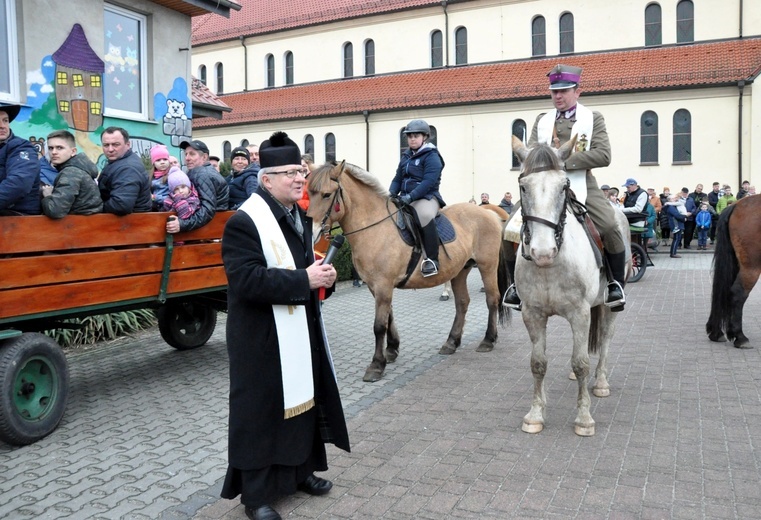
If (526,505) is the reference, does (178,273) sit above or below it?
above

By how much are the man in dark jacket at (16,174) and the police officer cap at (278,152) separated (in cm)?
259

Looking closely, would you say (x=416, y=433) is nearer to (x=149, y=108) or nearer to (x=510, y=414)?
(x=510, y=414)

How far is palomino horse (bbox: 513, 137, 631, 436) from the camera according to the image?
4.82 m

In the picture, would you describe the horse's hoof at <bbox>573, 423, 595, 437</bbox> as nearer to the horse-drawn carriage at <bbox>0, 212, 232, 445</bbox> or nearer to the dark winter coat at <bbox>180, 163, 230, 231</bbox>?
the horse-drawn carriage at <bbox>0, 212, 232, 445</bbox>

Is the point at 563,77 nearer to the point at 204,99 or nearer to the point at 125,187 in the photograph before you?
the point at 125,187

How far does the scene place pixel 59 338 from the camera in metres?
8.55

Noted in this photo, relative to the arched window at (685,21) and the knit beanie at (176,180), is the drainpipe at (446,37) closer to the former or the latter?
the arched window at (685,21)

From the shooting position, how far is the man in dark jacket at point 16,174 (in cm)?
523

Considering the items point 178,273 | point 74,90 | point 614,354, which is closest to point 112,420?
point 178,273

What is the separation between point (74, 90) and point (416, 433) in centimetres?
862

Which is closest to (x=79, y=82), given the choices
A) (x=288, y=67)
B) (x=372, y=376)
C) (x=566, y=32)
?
(x=372, y=376)

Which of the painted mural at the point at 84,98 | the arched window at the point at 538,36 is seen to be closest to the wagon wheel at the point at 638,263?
the painted mural at the point at 84,98

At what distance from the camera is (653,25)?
119 ft

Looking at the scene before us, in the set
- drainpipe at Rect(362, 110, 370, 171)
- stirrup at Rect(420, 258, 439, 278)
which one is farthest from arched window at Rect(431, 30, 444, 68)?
stirrup at Rect(420, 258, 439, 278)
